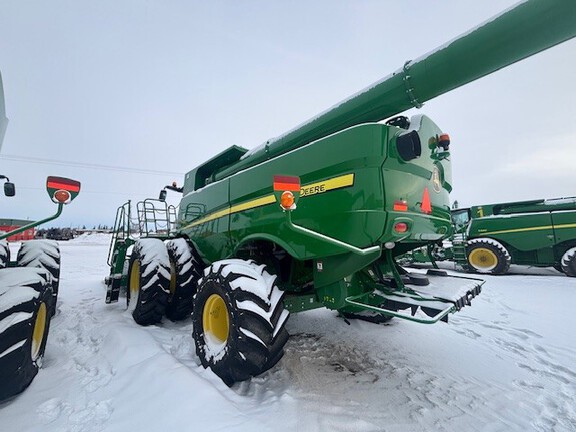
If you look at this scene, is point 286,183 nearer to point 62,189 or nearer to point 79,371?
point 62,189

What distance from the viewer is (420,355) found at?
3.09 m

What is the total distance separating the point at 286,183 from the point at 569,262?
33.6 ft

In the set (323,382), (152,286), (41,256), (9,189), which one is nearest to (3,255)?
(41,256)

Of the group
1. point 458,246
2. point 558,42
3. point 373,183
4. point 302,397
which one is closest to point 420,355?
point 302,397

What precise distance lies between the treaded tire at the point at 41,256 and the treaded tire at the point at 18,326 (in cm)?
216

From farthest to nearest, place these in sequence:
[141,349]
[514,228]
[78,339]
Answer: [514,228] < [78,339] < [141,349]

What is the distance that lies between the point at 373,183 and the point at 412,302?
1008 millimetres

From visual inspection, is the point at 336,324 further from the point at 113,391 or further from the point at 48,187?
the point at 48,187

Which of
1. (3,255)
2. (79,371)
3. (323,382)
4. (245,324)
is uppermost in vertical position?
(3,255)

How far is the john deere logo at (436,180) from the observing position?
2.87m

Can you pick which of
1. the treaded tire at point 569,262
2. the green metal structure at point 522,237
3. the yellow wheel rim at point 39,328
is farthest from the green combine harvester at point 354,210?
the treaded tire at point 569,262

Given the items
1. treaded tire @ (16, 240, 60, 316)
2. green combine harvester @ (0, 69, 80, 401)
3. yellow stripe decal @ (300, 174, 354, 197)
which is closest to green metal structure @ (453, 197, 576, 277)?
yellow stripe decal @ (300, 174, 354, 197)

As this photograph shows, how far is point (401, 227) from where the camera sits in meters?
2.27

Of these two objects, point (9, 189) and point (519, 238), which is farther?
point (519, 238)
